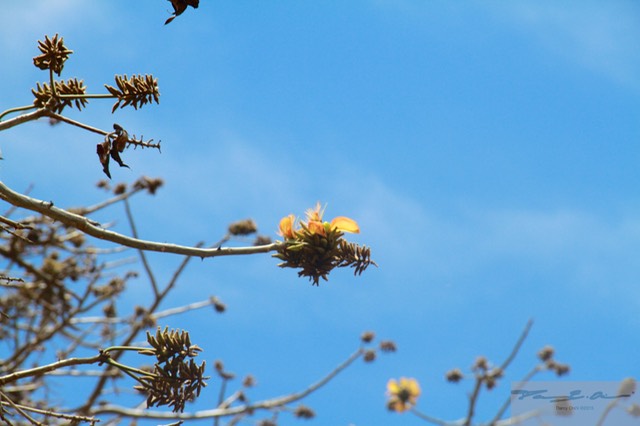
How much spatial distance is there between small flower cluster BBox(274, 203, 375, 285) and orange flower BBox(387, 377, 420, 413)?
4711mm

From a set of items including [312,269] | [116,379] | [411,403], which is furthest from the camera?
[411,403]

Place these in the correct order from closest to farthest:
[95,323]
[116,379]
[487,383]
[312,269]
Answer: [312,269] → [116,379] → [95,323] → [487,383]

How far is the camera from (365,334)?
6738 millimetres

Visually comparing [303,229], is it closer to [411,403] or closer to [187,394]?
[187,394]

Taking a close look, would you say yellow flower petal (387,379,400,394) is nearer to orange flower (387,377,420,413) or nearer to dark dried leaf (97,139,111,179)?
orange flower (387,377,420,413)

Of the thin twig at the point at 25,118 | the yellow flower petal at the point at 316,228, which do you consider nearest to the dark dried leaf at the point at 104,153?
the thin twig at the point at 25,118

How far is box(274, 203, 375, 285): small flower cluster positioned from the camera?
2.46m

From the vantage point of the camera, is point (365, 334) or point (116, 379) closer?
point (116, 379)

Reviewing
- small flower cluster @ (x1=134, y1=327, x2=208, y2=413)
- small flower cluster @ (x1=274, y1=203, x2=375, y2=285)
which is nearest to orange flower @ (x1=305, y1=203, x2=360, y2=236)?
small flower cluster @ (x1=274, y1=203, x2=375, y2=285)

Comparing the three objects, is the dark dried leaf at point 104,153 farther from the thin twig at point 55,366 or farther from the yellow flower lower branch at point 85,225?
the thin twig at point 55,366

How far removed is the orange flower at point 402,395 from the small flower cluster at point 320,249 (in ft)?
15.5

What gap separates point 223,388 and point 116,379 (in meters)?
0.94

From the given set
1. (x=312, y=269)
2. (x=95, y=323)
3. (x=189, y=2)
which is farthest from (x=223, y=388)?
(x=189, y=2)

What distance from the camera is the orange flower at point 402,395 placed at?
694cm
